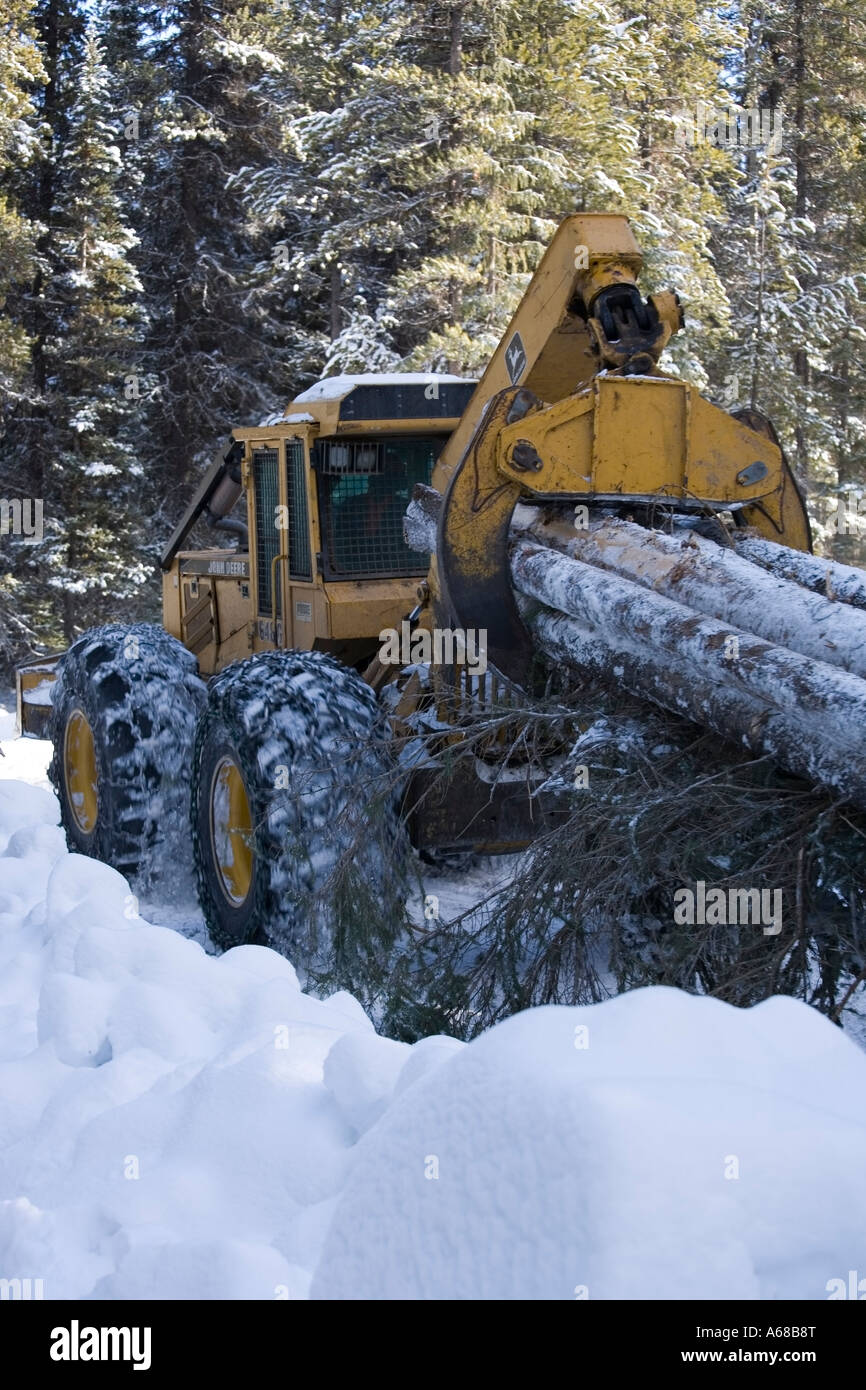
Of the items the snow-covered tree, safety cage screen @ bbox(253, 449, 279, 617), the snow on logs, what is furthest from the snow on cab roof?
the snow-covered tree

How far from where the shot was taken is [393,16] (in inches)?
722

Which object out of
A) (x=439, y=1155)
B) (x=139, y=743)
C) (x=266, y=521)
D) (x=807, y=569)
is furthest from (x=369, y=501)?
(x=439, y=1155)

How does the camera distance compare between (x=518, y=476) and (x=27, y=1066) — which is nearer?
(x=27, y=1066)

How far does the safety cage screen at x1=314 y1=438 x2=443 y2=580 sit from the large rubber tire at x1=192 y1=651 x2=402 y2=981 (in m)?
1.03

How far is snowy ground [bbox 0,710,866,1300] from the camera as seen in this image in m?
2.10

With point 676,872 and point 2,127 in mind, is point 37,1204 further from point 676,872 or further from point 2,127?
point 2,127

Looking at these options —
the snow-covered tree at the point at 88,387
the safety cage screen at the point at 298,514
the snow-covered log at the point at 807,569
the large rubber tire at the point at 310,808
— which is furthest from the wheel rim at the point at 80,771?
the snow-covered tree at the point at 88,387

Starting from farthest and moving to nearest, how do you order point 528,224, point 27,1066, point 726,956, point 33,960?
point 528,224 → point 33,960 → point 726,956 → point 27,1066

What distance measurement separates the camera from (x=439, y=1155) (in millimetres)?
2357

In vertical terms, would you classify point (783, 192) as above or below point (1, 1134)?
above

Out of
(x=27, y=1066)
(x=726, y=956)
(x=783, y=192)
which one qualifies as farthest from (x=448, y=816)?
(x=783, y=192)

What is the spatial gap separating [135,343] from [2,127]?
3940 mm

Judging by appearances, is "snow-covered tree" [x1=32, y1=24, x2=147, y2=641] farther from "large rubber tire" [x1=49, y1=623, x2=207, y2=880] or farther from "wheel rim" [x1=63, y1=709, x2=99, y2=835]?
"large rubber tire" [x1=49, y1=623, x2=207, y2=880]

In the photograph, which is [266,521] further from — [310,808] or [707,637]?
[707,637]
